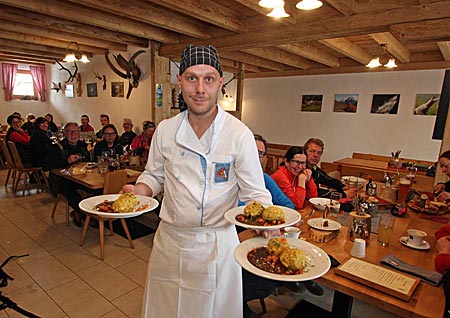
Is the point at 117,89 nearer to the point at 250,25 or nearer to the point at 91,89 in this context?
the point at 91,89

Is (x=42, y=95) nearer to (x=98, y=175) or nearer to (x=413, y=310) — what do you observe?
(x=98, y=175)

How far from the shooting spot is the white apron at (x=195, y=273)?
3.85 ft

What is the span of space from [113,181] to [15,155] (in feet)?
8.55

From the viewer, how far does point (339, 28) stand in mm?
Answer: 3102

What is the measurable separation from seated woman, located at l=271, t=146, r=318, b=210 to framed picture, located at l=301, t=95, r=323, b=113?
4.53 m

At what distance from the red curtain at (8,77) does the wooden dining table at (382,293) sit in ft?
33.3

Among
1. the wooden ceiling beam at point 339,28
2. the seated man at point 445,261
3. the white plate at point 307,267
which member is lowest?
the seated man at point 445,261

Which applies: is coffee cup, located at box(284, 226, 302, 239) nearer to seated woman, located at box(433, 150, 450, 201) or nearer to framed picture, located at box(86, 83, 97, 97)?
seated woman, located at box(433, 150, 450, 201)

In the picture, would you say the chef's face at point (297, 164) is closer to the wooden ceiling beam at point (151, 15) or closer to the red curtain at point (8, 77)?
the wooden ceiling beam at point (151, 15)

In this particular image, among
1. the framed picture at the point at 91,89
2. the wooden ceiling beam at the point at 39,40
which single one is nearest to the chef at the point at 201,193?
the wooden ceiling beam at the point at 39,40

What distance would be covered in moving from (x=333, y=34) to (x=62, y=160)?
139 inches

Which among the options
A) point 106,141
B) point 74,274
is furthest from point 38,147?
point 74,274

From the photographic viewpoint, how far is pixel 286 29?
3479 mm

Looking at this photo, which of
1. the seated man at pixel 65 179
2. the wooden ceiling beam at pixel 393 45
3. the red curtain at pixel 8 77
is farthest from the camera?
the red curtain at pixel 8 77
